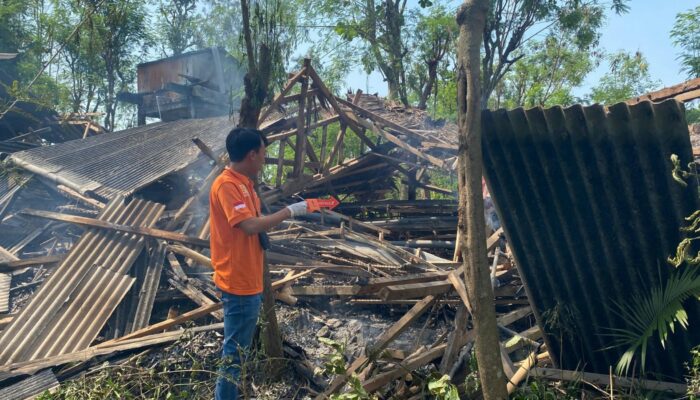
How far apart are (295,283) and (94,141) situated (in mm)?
8693

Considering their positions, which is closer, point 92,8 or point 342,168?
point 92,8

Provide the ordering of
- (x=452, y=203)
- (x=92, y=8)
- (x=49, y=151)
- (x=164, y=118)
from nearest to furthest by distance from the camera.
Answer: (x=92, y=8), (x=452, y=203), (x=49, y=151), (x=164, y=118)

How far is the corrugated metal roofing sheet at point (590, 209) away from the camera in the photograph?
9.37 ft

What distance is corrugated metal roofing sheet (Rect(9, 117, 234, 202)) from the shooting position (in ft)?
28.6

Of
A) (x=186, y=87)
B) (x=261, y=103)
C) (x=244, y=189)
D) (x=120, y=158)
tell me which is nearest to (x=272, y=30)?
(x=261, y=103)

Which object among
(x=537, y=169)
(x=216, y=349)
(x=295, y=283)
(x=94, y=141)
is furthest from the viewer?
(x=94, y=141)

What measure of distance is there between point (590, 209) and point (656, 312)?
73 centimetres

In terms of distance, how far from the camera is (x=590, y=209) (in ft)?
10.3

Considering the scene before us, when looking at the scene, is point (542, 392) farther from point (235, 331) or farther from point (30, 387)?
point (30, 387)

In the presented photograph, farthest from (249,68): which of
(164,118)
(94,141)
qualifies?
(164,118)

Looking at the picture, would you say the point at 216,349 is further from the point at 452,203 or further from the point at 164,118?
the point at 164,118

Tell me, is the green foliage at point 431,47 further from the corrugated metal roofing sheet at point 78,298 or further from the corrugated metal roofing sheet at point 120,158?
the corrugated metal roofing sheet at point 78,298

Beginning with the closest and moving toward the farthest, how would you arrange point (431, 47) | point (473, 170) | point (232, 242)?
point (473, 170) < point (232, 242) < point (431, 47)

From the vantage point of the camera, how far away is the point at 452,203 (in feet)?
28.4
